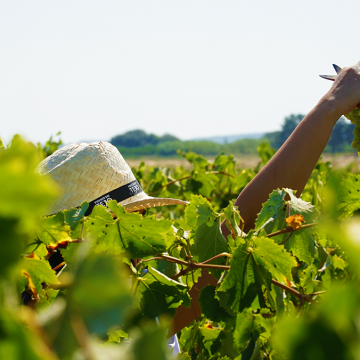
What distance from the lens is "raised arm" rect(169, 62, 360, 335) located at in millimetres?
1511

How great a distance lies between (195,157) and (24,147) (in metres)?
4.71

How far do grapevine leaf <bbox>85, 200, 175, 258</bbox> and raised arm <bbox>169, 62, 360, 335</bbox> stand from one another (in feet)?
2.02

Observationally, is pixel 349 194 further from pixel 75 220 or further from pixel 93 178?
pixel 93 178

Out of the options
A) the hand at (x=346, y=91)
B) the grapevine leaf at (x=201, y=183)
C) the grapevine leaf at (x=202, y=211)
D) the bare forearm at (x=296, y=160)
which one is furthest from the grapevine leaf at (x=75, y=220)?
the grapevine leaf at (x=201, y=183)

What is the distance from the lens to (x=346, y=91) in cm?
150

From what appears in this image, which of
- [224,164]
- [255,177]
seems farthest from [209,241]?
[224,164]

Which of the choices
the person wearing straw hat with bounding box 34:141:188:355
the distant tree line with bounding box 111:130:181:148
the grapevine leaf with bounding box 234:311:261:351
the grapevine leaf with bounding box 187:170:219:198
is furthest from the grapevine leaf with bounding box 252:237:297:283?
the distant tree line with bounding box 111:130:181:148

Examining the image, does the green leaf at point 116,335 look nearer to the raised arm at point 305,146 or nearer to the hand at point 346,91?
the raised arm at point 305,146

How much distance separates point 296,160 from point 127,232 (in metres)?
0.89

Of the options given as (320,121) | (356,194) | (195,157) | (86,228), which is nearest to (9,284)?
(86,228)

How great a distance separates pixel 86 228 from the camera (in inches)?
41.2

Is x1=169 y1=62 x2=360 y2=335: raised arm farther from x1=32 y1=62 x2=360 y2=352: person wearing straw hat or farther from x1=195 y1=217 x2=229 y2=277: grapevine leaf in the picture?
x1=195 y1=217 x2=229 y2=277: grapevine leaf

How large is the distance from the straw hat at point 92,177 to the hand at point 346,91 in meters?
0.95

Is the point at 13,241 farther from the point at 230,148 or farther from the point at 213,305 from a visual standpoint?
the point at 230,148
